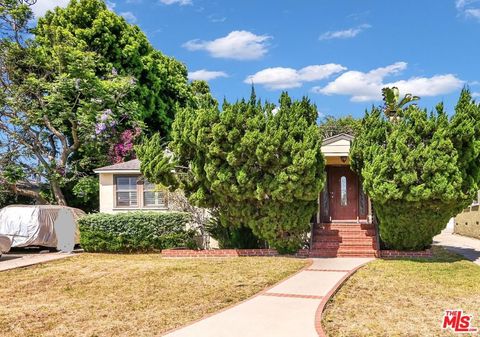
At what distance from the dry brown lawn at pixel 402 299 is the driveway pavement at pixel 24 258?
36.5 feet

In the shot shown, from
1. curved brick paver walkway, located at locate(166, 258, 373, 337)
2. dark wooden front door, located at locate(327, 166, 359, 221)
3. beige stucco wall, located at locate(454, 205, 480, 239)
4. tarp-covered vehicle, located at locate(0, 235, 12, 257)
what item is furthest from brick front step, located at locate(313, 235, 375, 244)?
tarp-covered vehicle, located at locate(0, 235, 12, 257)

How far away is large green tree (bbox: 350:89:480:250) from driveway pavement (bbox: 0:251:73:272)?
464 inches

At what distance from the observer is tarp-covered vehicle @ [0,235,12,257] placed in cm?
1697

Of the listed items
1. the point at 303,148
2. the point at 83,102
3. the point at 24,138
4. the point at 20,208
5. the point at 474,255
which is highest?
the point at 83,102

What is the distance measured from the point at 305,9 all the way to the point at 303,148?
5.64 metres

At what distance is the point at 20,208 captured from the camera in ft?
61.5

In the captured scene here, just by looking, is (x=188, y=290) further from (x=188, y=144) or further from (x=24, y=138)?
(x=24, y=138)

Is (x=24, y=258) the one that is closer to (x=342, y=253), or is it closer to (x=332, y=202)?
(x=342, y=253)

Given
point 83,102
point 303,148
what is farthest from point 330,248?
point 83,102

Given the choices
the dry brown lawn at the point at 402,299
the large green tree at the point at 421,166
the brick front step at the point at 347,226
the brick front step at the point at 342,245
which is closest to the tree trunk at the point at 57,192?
the brick front step at the point at 347,226

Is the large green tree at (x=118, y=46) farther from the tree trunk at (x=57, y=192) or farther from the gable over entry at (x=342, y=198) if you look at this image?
the gable over entry at (x=342, y=198)

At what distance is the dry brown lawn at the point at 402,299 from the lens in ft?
23.0

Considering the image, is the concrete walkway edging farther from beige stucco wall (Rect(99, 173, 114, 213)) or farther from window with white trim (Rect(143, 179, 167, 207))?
beige stucco wall (Rect(99, 173, 114, 213))

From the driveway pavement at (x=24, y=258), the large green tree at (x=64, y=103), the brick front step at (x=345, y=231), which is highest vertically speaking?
the large green tree at (x=64, y=103)
